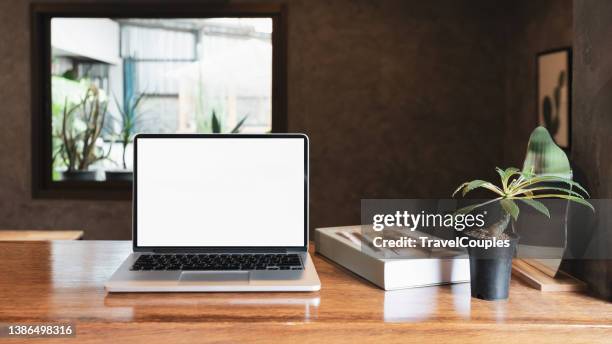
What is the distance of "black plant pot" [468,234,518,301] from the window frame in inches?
110

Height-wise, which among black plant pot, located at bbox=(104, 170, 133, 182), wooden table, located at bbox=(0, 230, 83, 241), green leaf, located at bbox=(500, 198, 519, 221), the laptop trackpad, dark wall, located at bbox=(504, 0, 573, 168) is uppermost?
dark wall, located at bbox=(504, 0, 573, 168)

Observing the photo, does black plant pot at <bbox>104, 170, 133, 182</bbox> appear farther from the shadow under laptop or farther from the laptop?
the shadow under laptop

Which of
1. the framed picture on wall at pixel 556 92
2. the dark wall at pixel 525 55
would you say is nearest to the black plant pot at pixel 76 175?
the dark wall at pixel 525 55

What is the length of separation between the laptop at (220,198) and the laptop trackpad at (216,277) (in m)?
0.06

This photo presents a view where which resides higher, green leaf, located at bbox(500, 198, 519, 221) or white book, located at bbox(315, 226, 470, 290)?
green leaf, located at bbox(500, 198, 519, 221)

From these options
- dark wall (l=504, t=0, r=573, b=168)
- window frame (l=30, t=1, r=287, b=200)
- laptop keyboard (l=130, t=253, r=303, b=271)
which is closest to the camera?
laptop keyboard (l=130, t=253, r=303, b=271)

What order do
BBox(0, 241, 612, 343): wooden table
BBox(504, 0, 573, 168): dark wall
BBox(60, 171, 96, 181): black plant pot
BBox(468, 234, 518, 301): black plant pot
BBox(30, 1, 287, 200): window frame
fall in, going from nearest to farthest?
BBox(0, 241, 612, 343): wooden table, BBox(468, 234, 518, 301): black plant pot, BBox(504, 0, 573, 168): dark wall, BBox(30, 1, 287, 200): window frame, BBox(60, 171, 96, 181): black plant pot

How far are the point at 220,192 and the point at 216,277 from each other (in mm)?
190

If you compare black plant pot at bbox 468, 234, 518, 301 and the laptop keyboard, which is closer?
black plant pot at bbox 468, 234, 518, 301

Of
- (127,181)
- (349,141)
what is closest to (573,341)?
(349,141)

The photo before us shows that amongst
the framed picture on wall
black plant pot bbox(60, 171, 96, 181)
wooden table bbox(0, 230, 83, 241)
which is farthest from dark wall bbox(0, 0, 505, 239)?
the framed picture on wall

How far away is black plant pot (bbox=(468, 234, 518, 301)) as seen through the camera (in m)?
0.98

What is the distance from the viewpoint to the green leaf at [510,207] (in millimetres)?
962

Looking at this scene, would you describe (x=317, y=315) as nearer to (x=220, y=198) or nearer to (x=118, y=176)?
(x=220, y=198)
